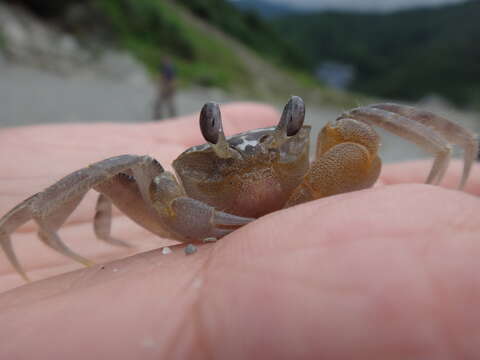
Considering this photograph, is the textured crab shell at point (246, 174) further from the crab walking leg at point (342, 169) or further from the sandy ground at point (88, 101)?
the sandy ground at point (88, 101)

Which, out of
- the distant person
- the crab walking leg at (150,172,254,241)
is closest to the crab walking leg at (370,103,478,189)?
the crab walking leg at (150,172,254,241)

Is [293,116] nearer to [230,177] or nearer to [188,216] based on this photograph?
[230,177]

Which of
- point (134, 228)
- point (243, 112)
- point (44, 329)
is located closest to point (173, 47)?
point (243, 112)

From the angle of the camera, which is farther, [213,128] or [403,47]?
[403,47]

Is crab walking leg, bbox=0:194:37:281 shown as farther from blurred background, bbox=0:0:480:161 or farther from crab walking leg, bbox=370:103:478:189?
blurred background, bbox=0:0:480:161

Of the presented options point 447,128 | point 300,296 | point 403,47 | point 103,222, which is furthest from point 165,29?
point 403,47

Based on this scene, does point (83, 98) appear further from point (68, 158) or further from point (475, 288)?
point (475, 288)
